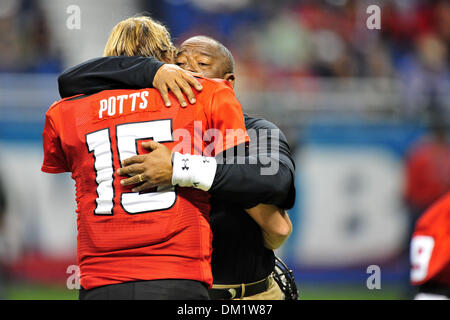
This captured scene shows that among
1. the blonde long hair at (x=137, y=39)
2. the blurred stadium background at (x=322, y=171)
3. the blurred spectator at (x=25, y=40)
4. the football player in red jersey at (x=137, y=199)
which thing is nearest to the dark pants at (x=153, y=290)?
the football player in red jersey at (x=137, y=199)

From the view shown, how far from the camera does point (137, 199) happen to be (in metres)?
2.20

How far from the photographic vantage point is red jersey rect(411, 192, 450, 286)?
265 cm

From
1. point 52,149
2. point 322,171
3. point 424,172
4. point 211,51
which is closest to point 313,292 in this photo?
point 322,171

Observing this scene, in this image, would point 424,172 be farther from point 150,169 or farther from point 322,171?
point 150,169

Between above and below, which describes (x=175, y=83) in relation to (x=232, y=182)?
above

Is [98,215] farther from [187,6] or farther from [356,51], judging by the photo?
[187,6]

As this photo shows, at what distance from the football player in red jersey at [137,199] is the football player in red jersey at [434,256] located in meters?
1.01

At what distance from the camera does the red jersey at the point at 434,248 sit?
2.65 m

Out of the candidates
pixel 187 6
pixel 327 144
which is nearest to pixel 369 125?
pixel 327 144

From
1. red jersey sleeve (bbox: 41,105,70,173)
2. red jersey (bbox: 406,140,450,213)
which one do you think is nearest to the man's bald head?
red jersey sleeve (bbox: 41,105,70,173)

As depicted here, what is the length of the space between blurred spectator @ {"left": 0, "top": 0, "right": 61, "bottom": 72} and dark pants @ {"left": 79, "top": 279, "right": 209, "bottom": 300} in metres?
6.17

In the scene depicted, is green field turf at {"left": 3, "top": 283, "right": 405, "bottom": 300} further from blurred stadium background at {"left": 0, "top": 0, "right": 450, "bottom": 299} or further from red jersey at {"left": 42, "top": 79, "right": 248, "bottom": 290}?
red jersey at {"left": 42, "top": 79, "right": 248, "bottom": 290}

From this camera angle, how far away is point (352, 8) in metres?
9.01

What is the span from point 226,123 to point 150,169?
319mm
